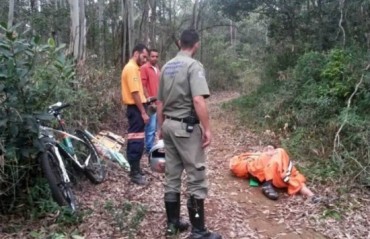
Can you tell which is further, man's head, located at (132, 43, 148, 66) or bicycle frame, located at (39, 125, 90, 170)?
man's head, located at (132, 43, 148, 66)

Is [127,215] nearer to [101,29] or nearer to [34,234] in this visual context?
[34,234]

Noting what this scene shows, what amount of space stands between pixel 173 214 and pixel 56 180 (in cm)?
123

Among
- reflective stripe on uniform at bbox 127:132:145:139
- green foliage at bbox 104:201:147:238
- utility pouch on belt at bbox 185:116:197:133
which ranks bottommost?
green foliage at bbox 104:201:147:238

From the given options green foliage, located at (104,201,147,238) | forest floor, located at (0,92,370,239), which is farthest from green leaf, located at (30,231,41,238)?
green foliage, located at (104,201,147,238)

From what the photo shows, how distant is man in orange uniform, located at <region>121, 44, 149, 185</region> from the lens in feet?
17.4

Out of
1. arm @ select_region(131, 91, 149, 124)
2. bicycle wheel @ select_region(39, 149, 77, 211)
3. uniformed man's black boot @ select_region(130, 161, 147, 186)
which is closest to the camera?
bicycle wheel @ select_region(39, 149, 77, 211)

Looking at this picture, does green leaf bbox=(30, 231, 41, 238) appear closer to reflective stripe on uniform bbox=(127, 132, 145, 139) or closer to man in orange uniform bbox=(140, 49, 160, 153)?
reflective stripe on uniform bbox=(127, 132, 145, 139)

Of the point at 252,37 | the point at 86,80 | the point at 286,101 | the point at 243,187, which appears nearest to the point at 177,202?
the point at 243,187

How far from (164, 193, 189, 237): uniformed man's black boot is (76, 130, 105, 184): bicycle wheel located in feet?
5.29

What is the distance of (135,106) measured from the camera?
5.41 metres

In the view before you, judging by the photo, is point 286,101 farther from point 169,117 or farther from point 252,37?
point 252,37

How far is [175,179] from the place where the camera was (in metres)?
3.97

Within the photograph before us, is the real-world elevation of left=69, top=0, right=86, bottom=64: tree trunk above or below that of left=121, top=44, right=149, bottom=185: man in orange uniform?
above

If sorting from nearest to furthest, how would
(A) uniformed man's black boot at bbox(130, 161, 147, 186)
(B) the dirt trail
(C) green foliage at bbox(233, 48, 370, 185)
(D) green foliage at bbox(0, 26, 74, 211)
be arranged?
(D) green foliage at bbox(0, 26, 74, 211) → (B) the dirt trail → (A) uniformed man's black boot at bbox(130, 161, 147, 186) → (C) green foliage at bbox(233, 48, 370, 185)
